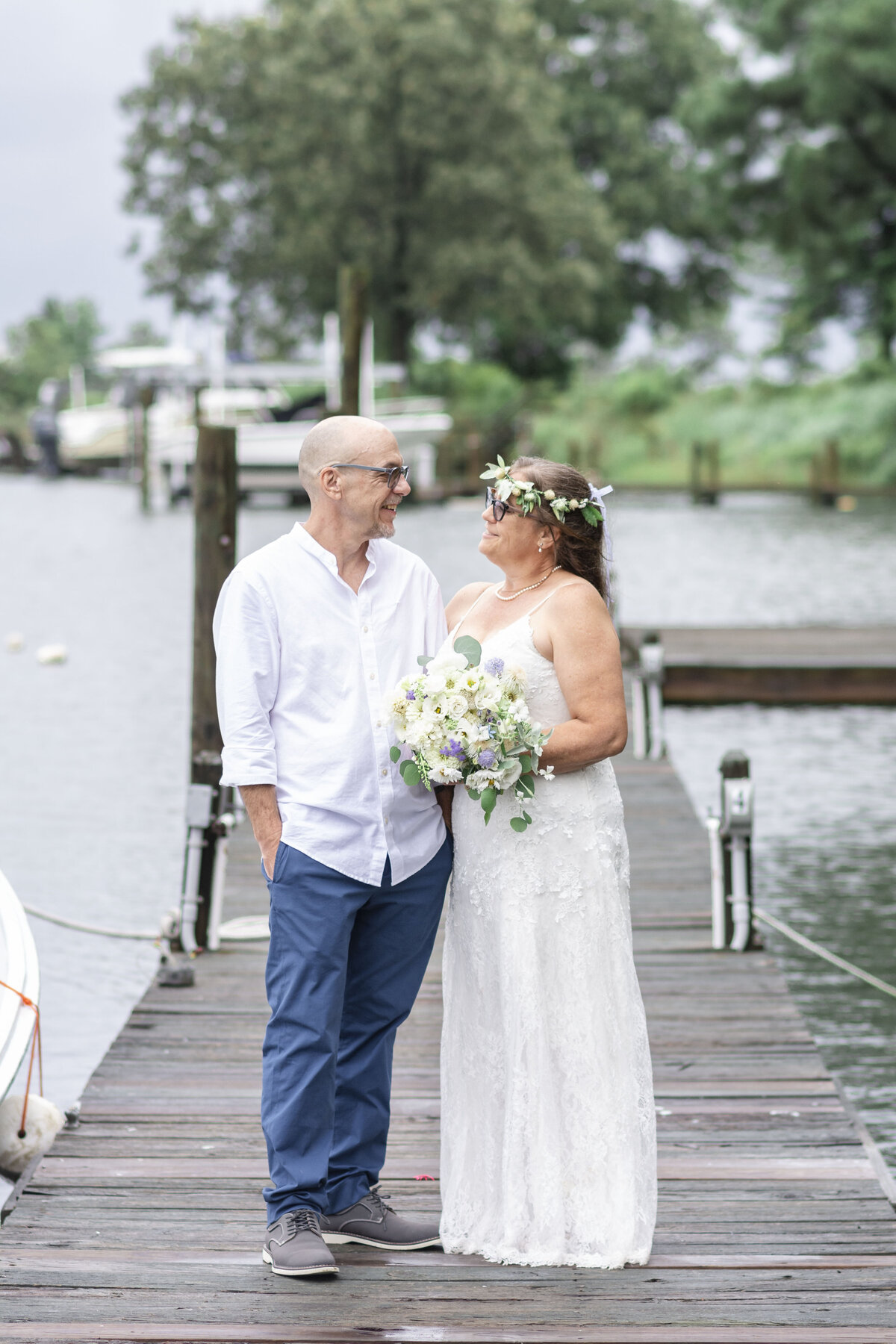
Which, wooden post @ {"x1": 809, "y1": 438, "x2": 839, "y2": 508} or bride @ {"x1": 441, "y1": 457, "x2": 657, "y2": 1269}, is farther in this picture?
wooden post @ {"x1": 809, "y1": 438, "x2": 839, "y2": 508}

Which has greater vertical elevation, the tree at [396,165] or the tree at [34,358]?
the tree at [396,165]

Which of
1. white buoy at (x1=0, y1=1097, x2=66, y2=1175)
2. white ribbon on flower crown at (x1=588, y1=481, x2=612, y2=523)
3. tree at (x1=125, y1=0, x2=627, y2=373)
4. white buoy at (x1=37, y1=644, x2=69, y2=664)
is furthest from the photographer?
tree at (x1=125, y1=0, x2=627, y2=373)

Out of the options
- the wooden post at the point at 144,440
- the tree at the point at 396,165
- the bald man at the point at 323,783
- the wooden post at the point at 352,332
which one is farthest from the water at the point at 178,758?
A: the tree at the point at 396,165

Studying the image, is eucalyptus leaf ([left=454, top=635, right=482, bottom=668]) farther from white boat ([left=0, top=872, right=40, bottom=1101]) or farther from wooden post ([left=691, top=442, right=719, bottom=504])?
wooden post ([left=691, top=442, right=719, bottom=504])

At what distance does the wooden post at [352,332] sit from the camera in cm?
1418

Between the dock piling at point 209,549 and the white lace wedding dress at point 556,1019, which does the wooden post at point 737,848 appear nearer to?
the dock piling at point 209,549

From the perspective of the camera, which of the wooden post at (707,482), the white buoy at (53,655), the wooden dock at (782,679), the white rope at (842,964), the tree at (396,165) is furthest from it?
the tree at (396,165)

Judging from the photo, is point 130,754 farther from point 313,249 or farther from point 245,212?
point 245,212

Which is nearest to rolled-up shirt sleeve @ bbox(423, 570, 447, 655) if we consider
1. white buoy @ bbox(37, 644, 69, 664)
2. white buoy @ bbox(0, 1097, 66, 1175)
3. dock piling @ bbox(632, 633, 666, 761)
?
white buoy @ bbox(0, 1097, 66, 1175)

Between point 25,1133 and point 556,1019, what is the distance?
239 cm

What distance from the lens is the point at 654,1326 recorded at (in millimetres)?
3566

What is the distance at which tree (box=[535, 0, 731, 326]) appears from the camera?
178 feet

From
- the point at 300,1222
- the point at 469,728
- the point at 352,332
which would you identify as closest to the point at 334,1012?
the point at 300,1222

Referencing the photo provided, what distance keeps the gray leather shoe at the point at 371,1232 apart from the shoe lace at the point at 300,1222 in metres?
A: 0.12
